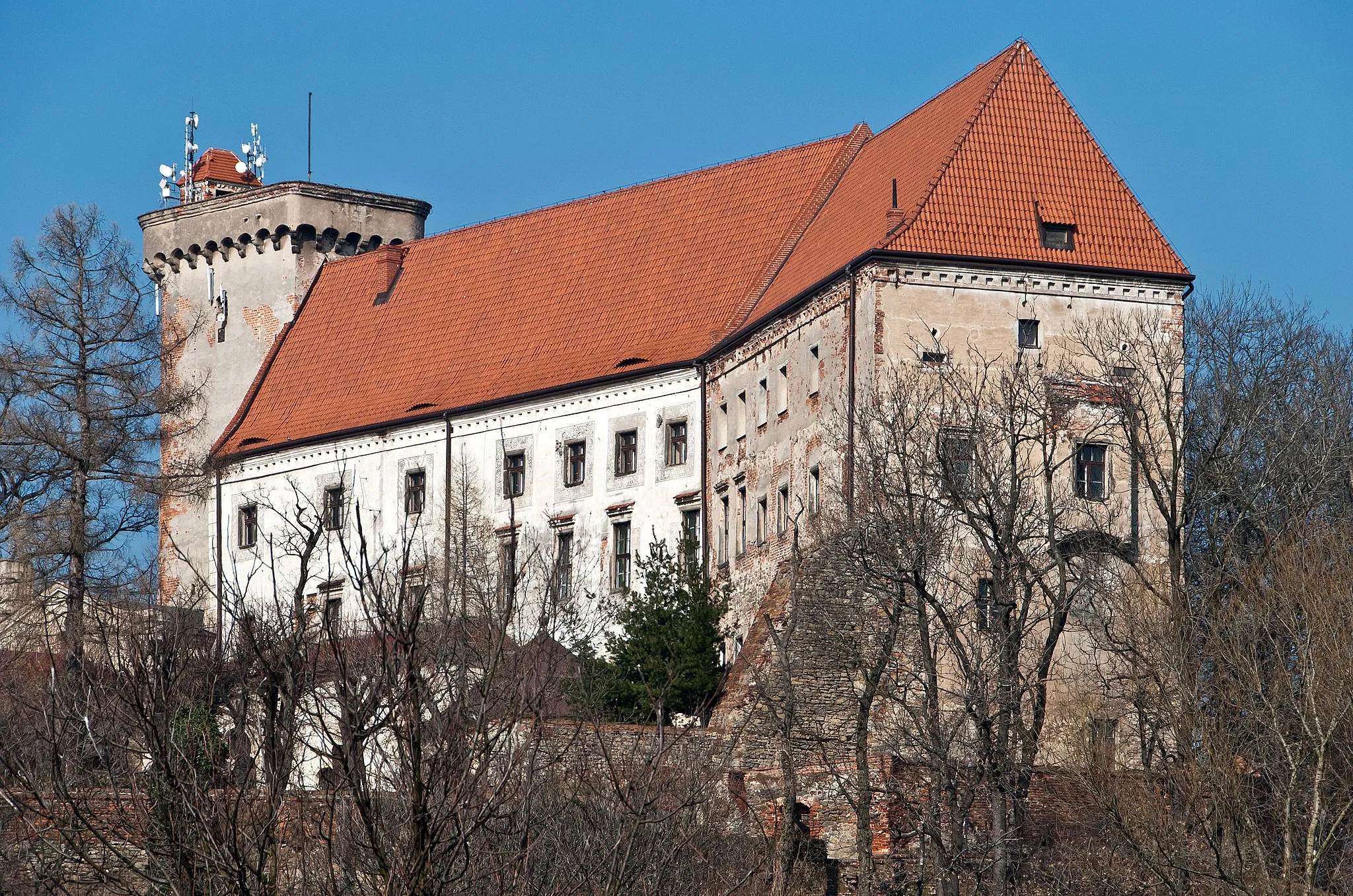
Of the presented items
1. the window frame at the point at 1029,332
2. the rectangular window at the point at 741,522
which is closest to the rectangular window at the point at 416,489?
the rectangular window at the point at 741,522

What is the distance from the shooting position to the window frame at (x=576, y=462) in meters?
49.8

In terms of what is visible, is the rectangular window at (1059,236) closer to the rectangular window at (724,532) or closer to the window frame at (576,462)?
the rectangular window at (724,532)

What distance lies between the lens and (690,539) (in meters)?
46.8

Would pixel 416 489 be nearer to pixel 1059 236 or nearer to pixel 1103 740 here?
pixel 1059 236

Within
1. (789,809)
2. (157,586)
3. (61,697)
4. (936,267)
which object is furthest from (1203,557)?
(61,697)

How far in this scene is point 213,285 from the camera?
6075 centimetres

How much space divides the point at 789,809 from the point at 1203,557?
10.9 m

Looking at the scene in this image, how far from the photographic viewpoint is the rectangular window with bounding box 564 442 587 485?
163 ft

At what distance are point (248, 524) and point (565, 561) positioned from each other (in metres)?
10.2

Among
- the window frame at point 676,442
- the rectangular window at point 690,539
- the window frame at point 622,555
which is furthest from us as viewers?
the window frame at point 622,555

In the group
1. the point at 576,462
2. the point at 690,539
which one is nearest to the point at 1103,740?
the point at 690,539

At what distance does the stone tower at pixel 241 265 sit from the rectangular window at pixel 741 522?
17.7 m

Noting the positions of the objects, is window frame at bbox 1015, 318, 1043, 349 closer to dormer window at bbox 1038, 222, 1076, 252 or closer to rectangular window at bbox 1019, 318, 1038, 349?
rectangular window at bbox 1019, 318, 1038, 349

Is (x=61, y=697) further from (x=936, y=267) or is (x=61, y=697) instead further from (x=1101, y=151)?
(x=1101, y=151)
